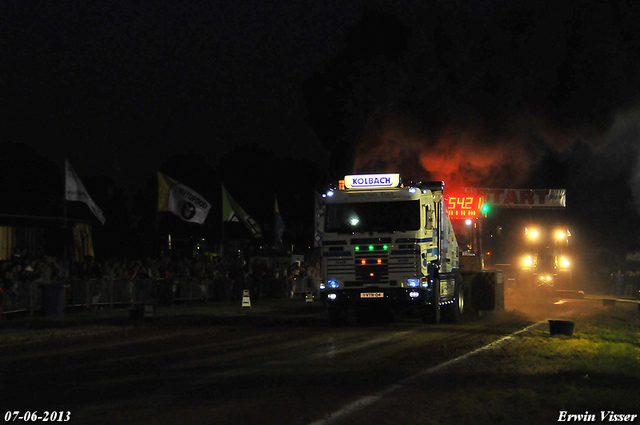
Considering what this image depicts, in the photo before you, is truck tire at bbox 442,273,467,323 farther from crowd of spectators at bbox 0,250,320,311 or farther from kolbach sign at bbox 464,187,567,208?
kolbach sign at bbox 464,187,567,208

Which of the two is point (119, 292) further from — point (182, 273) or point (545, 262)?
point (545, 262)

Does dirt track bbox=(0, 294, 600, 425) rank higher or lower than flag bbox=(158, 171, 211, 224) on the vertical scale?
lower

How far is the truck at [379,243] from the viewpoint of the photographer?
1884 centimetres

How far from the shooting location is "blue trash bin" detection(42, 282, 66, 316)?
2181cm

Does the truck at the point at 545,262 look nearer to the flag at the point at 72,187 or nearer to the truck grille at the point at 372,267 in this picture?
the truck grille at the point at 372,267

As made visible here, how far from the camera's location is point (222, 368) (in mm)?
11594

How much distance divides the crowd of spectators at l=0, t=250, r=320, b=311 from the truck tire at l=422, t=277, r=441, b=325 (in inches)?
414

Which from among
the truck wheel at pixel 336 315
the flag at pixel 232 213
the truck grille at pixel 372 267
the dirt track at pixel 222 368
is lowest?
the dirt track at pixel 222 368

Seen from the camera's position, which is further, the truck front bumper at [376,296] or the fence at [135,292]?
the fence at [135,292]

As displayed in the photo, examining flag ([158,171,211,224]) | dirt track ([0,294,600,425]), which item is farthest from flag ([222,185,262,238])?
dirt track ([0,294,600,425])

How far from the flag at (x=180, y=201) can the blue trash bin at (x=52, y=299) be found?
28.6ft

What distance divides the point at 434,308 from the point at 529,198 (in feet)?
96.0

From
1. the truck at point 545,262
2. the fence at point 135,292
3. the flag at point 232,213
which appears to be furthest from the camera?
the truck at point 545,262

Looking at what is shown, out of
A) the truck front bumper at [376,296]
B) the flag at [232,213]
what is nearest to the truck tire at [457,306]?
the truck front bumper at [376,296]
